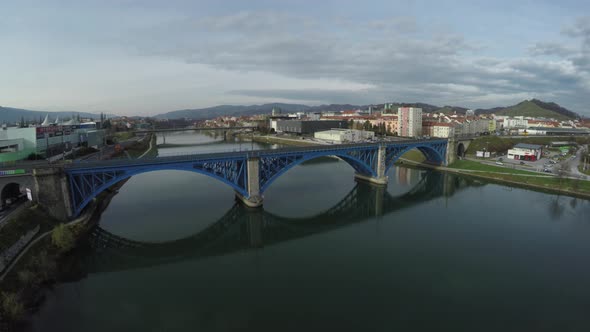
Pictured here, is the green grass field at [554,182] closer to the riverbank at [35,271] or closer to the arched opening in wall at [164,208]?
the arched opening in wall at [164,208]

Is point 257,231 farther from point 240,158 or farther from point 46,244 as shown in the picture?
point 46,244

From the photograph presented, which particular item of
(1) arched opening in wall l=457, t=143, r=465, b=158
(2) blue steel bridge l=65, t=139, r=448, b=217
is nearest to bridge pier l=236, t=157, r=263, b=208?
(2) blue steel bridge l=65, t=139, r=448, b=217

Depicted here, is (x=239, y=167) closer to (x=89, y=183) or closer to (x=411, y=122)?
(x=89, y=183)

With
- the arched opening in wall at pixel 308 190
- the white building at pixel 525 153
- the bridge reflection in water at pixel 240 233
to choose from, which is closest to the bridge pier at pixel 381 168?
the bridge reflection in water at pixel 240 233

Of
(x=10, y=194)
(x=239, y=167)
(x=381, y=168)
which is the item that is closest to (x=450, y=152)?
(x=381, y=168)

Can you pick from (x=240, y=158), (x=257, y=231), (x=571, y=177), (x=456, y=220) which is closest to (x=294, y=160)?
(x=240, y=158)

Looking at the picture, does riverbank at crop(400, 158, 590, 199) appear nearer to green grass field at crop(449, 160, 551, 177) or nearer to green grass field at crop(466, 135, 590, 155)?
green grass field at crop(449, 160, 551, 177)
